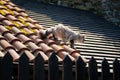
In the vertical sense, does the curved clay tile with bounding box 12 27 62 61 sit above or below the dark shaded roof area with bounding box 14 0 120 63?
above

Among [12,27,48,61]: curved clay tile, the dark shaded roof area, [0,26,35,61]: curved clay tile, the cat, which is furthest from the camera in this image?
the dark shaded roof area

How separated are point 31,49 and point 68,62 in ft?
→ 3.08

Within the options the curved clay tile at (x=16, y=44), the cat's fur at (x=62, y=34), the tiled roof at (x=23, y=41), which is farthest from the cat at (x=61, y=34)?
the curved clay tile at (x=16, y=44)

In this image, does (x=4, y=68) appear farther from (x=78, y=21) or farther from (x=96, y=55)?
(x=78, y=21)

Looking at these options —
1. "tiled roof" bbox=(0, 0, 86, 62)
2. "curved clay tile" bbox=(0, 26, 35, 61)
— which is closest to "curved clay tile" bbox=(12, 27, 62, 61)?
"tiled roof" bbox=(0, 0, 86, 62)

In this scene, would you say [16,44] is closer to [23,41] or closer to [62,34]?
[23,41]

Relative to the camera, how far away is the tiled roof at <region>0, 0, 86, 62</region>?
4477 mm

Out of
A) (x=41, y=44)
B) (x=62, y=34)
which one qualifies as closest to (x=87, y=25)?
(x=62, y=34)

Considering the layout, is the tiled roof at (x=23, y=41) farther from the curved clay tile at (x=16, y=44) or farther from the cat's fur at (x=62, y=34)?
the cat's fur at (x=62, y=34)

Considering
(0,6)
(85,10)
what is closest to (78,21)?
(85,10)

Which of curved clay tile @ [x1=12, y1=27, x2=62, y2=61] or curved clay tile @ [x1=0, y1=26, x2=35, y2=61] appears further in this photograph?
curved clay tile @ [x1=12, y1=27, x2=62, y2=61]

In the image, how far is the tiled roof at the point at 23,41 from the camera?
448 centimetres

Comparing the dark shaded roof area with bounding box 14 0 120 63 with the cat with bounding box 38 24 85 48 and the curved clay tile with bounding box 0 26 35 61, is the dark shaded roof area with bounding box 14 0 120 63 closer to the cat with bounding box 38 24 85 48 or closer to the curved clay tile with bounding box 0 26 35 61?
the cat with bounding box 38 24 85 48

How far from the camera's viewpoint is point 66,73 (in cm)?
395
